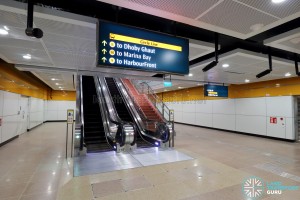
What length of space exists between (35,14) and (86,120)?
5.29 m

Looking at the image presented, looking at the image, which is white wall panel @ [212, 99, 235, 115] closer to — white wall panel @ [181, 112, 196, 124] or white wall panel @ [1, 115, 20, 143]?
white wall panel @ [181, 112, 196, 124]

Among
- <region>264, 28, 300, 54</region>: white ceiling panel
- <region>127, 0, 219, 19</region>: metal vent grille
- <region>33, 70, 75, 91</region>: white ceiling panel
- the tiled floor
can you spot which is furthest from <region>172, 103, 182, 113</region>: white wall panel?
<region>127, 0, 219, 19</region>: metal vent grille

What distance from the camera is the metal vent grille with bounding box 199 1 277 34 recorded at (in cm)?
237

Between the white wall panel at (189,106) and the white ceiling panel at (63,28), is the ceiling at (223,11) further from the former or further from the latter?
the white wall panel at (189,106)

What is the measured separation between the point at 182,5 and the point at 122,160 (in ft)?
13.6

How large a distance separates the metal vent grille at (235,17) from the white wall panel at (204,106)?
9.54m

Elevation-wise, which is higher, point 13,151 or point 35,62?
point 35,62

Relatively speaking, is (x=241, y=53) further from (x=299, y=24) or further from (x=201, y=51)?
(x=299, y=24)

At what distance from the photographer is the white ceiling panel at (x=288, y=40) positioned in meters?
3.29

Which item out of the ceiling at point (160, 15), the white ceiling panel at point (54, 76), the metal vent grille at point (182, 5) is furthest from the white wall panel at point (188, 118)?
the metal vent grille at point (182, 5)

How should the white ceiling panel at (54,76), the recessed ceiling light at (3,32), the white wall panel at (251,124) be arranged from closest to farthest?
the recessed ceiling light at (3,32) < the white ceiling panel at (54,76) < the white wall panel at (251,124)

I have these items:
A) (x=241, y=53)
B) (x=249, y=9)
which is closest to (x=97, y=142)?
(x=241, y=53)

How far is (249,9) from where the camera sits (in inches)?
94.8

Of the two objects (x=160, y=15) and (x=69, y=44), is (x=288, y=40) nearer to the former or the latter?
(x=160, y=15)
